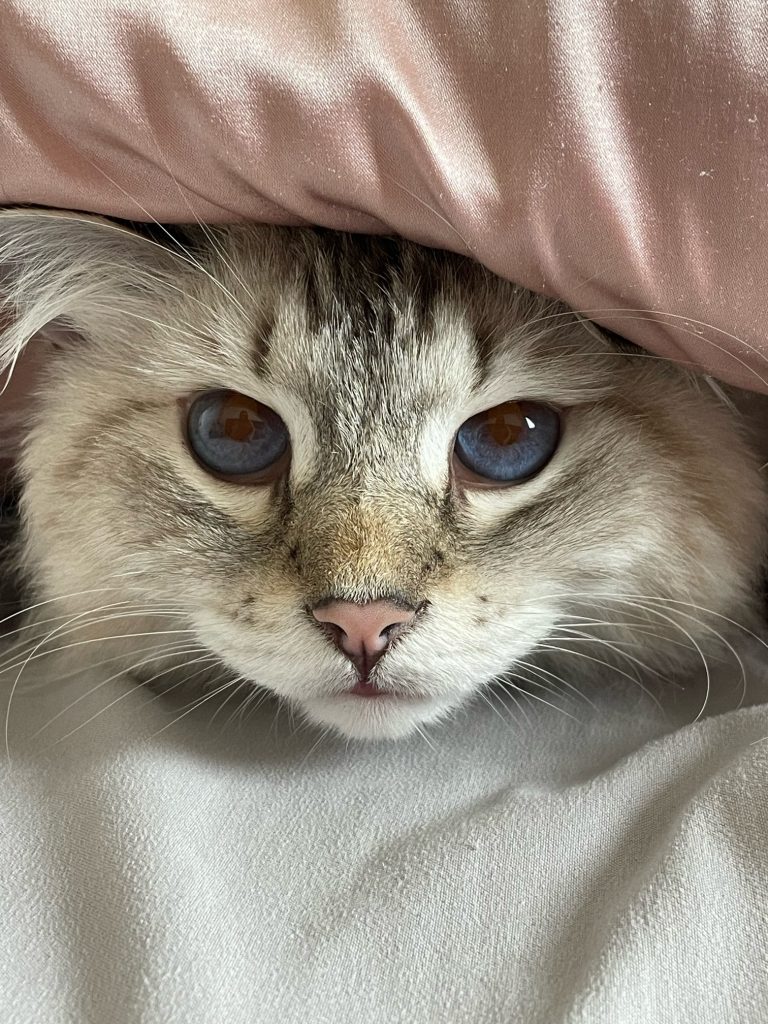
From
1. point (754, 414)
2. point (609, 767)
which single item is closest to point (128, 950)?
point (609, 767)

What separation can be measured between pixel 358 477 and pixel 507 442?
186 mm

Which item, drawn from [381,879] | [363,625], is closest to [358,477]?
[363,625]

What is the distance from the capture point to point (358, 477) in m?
0.94

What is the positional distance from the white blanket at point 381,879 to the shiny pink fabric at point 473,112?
47 cm

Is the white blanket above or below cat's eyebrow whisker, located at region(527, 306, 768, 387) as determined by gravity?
below

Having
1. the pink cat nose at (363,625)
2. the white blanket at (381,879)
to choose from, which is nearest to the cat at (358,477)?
the pink cat nose at (363,625)

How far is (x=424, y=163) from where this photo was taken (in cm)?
82

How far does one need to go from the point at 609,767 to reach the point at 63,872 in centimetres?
50

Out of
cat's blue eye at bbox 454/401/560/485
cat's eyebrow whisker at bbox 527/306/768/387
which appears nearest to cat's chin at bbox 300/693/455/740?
cat's blue eye at bbox 454/401/560/485

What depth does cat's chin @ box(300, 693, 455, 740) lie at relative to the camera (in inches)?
37.4

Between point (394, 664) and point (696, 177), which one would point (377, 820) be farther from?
point (696, 177)

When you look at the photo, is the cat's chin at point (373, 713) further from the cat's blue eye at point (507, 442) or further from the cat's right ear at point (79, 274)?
the cat's right ear at point (79, 274)

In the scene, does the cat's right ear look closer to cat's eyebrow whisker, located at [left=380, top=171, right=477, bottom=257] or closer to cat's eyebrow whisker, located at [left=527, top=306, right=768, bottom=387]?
cat's eyebrow whisker, located at [left=380, top=171, right=477, bottom=257]

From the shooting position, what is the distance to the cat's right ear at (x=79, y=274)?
40.4 inches
